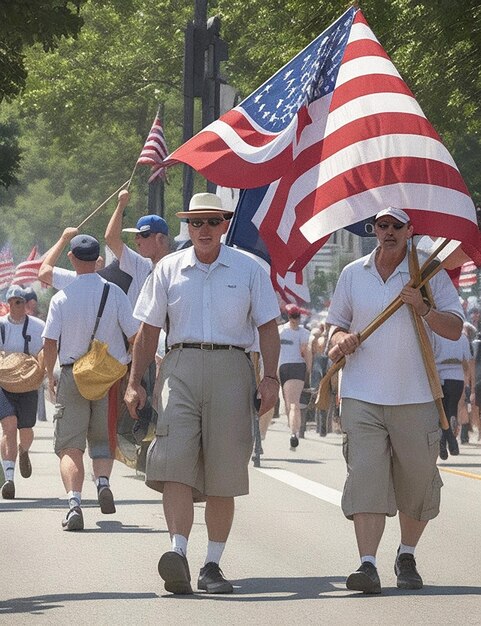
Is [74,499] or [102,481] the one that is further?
[102,481]

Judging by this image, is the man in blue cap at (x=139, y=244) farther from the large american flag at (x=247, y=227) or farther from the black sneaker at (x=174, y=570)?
the black sneaker at (x=174, y=570)

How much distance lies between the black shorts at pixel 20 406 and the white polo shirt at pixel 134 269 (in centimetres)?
238

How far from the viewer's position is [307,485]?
1719 centimetres

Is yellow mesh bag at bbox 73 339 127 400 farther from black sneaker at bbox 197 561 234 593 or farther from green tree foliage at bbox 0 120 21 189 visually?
green tree foliage at bbox 0 120 21 189

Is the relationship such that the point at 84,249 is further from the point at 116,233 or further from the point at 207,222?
the point at 207,222

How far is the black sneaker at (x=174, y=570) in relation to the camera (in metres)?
9.12

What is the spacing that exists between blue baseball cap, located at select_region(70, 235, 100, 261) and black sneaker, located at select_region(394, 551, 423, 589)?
4280mm

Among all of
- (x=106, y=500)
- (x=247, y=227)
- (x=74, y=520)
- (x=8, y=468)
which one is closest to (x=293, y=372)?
(x=8, y=468)

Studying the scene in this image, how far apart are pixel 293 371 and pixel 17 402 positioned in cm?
882

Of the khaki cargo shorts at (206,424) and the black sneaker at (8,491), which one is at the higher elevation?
the khaki cargo shorts at (206,424)

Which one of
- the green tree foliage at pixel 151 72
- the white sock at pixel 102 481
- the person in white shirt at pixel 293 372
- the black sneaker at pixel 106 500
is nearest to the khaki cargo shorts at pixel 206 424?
the green tree foliage at pixel 151 72

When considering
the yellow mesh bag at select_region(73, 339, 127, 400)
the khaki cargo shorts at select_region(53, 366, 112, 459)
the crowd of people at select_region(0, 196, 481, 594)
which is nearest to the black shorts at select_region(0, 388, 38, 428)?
the khaki cargo shorts at select_region(53, 366, 112, 459)

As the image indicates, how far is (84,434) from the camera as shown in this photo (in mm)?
13156

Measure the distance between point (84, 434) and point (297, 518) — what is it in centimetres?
170
